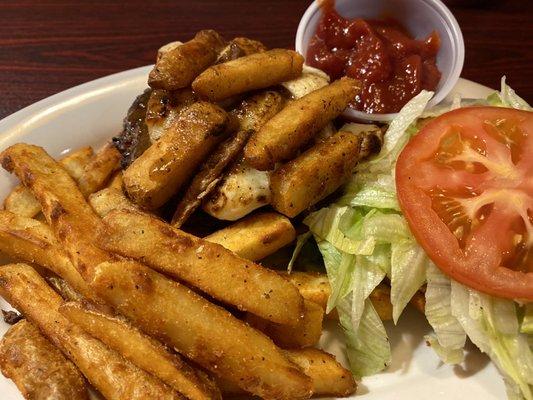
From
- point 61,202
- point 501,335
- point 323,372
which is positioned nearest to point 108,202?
point 61,202

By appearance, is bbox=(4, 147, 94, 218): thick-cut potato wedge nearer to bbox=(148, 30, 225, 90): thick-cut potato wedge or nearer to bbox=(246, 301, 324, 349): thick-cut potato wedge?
bbox=(148, 30, 225, 90): thick-cut potato wedge

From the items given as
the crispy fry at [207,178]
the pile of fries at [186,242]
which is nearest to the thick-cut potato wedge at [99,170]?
the pile of fries at [186,242]

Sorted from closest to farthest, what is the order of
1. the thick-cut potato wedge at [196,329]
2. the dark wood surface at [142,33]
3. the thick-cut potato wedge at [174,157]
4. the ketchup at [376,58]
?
the thick-cut potato wedge at [196,329] < the thick-cut potato wedge at [174,157] < the ketchup at [376,58] < the dark wood surface at [142,33]

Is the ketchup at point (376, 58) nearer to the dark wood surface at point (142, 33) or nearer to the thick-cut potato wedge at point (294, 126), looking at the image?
the thick-cut potato wedge at point (294, 126)

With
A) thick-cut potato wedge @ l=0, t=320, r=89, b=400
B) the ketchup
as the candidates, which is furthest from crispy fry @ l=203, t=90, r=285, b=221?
the ketchup

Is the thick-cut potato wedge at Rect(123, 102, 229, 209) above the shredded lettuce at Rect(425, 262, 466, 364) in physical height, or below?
above

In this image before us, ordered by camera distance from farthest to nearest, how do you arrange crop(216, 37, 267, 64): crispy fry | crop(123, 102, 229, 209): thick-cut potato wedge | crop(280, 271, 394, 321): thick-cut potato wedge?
crop(216, 37, 267, 64): crispy fry, crop(280, 271, 394, 321): thick-cut potato wedge, crop(123, 102, 229, 209): thick-cut potato wedge
